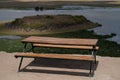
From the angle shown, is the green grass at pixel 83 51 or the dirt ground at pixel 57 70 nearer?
the dirt ground at pixel 57 70

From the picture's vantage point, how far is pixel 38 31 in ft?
68.8

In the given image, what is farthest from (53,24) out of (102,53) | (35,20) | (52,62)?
(52,62)

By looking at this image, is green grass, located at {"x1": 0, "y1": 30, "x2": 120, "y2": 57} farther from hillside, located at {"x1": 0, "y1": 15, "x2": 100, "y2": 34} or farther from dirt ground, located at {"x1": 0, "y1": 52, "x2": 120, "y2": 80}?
hillside, located at {"x1": 0, "y1": 15, "x2": 100, "y2": 34}

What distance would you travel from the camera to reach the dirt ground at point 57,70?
984 centimetres

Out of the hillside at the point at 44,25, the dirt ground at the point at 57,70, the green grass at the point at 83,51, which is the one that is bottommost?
the hillside at the point at 44,25

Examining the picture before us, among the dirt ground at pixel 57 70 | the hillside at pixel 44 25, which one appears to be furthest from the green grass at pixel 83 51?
the hillside at pixel 44 25

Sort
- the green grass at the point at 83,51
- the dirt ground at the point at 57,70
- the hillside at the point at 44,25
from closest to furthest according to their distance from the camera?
the dirt ground at the point at 57,70 < the green grass at the point at 83,51 < the hillside at the point at 44,25

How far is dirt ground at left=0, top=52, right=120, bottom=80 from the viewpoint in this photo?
32.3ft

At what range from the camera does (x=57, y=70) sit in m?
10.5

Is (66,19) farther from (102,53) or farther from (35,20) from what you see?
(102,53)

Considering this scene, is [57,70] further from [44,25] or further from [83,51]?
[44,25]

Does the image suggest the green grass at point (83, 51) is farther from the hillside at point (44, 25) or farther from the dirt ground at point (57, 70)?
the hillside at point (44, 25)

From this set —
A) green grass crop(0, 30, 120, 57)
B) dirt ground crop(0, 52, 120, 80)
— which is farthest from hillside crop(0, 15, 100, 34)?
dirt ground crop(0, 52, 120, 80)

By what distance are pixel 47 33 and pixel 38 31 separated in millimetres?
644
